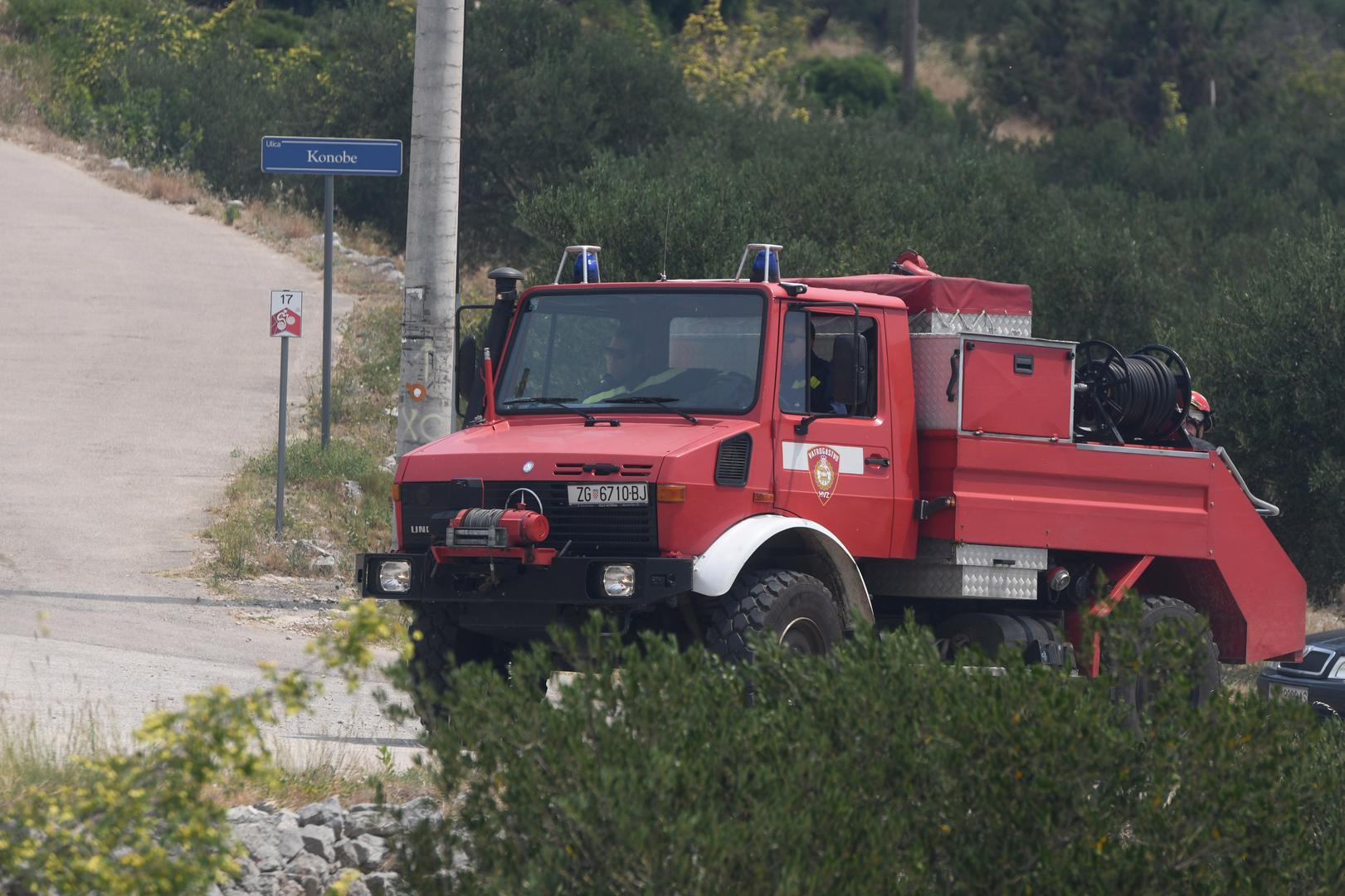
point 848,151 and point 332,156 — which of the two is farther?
point 848,151

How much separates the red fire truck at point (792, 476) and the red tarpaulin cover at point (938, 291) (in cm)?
2

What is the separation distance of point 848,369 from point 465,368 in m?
2.17

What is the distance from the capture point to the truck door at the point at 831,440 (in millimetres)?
8781

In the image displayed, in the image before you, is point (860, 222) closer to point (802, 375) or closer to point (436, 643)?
point (802, 375)

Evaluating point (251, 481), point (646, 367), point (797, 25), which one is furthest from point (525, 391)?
point (797, 25)

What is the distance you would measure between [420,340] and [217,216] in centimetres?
2022

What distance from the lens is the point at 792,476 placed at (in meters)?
8.77

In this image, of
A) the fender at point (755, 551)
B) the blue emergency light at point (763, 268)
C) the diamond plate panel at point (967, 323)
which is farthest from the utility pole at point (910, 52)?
the fender at point (755, 551)

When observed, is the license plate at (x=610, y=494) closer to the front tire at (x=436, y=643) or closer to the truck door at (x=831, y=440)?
the truck door at (x=831, y=440)

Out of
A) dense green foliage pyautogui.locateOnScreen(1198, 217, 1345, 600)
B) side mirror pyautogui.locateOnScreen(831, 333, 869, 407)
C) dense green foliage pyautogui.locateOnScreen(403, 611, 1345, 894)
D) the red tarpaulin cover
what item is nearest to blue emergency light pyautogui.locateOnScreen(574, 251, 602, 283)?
the red tarpaulin cover

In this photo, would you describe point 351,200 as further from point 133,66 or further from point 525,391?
point 525,391

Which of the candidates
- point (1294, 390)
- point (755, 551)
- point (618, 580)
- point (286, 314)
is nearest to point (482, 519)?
point (618, 580)

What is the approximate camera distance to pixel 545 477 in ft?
27.4

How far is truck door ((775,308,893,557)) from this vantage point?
8781mm
